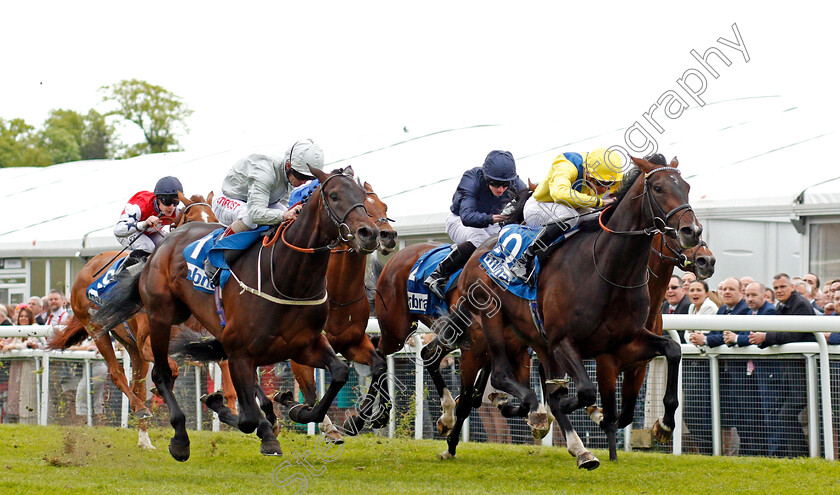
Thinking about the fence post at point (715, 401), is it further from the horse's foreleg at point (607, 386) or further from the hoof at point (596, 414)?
the hoof at point (596, 414)

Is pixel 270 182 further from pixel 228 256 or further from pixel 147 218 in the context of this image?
pixel 147 218

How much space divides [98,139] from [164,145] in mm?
7022

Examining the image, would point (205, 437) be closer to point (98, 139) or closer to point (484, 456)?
point (484, 456)

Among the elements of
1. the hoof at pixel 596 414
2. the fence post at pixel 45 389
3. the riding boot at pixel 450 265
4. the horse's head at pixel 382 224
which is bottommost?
the fence post at pixel 45 389

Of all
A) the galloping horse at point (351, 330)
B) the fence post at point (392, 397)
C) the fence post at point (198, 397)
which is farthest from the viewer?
the fence post at point (198, 397)

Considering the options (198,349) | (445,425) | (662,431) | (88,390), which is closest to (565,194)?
(662,431)

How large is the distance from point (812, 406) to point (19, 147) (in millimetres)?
55100

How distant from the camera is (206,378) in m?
10.4

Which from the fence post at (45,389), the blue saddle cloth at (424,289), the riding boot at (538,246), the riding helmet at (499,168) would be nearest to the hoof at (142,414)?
the blue saddle cloth at (424,289)

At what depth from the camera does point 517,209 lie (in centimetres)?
735

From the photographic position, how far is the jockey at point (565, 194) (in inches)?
260

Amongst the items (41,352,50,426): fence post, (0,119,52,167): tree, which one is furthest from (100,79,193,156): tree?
(41,352,50,426): fence post

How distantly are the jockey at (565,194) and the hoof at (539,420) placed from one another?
32.1 inches

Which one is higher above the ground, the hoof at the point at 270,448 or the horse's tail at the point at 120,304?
the horse's tail at the point at 120,304
